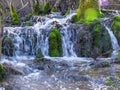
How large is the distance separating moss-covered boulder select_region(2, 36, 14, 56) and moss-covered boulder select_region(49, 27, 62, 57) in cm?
207

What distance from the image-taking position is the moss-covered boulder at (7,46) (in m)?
17.3

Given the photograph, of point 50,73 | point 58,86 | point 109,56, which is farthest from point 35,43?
point 58,86

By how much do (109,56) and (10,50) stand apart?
16.7ft

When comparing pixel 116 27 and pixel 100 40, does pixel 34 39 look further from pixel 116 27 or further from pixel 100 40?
pixel 116 27

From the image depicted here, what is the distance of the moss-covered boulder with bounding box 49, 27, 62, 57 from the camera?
1672 centimetres

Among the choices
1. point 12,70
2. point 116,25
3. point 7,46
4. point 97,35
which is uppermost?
point 116,25

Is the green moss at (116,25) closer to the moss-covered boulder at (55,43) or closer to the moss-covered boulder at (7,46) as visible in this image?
the moss-covered boulder at (55,43)

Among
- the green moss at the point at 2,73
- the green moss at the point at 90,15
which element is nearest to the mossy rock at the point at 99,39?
the green moss at the point at 2,73

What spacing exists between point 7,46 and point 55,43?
2504 mm

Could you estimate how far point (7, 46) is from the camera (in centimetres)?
1752

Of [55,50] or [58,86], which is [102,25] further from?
[58,86]

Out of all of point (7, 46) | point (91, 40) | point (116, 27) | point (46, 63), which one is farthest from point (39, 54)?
point (116, 27)

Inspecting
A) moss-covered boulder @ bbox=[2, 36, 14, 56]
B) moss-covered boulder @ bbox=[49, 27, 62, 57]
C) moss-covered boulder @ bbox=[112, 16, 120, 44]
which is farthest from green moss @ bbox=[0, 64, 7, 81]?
moss-covered boulder @ bbox=[112, 16, 120, 44]

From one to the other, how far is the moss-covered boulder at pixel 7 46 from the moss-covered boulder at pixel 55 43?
2.07 meters
